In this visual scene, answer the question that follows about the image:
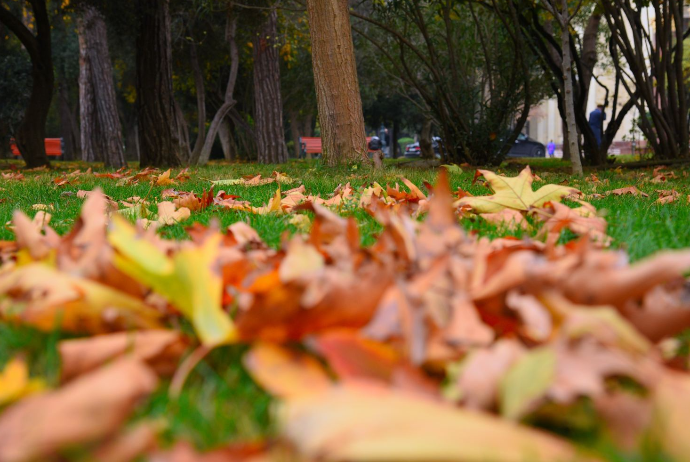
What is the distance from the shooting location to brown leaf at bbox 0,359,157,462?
0.77 m

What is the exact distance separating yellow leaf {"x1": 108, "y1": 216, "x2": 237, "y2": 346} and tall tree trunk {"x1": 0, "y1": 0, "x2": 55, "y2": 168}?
44.6 ft

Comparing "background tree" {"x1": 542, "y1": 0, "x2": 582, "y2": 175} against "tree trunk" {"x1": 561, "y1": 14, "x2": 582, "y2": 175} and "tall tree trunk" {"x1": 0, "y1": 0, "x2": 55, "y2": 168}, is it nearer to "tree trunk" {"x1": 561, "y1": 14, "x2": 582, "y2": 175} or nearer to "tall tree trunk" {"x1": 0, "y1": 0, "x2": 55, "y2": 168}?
"tree trunk" {"x1": 561, "y1": 14, "x2": 582, "y2": 175}

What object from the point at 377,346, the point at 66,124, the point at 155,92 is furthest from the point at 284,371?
the point at 66,124

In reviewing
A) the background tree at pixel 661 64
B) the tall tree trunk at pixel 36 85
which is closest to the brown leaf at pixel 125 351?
the background tree at pixel 661 64

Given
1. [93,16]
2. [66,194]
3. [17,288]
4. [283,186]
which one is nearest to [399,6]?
[283,186]

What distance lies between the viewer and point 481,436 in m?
0.77

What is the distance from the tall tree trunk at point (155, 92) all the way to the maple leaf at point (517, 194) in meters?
9.77

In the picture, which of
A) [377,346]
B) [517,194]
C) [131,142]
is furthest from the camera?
[131,142]

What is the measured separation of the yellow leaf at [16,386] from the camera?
3.10 ft

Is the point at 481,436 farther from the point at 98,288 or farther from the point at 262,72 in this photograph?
the point at 262,72

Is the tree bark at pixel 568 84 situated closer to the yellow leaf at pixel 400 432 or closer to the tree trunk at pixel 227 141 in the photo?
the yellow leaf at pixel 400 432

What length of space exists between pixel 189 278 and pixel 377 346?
0.36 m

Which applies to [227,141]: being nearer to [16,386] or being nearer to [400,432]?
[16,386]

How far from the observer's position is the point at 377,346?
3.25 ft
